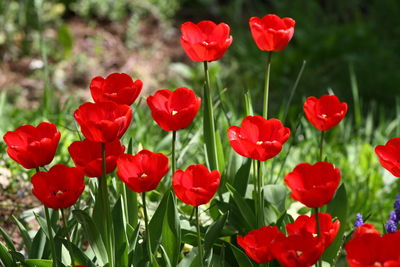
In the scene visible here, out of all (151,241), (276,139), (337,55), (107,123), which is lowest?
(337,55)

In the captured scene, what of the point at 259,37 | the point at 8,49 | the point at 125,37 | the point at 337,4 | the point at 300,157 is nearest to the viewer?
the point at 259,37

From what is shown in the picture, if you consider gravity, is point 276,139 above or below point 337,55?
above

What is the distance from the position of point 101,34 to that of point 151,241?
314 cm

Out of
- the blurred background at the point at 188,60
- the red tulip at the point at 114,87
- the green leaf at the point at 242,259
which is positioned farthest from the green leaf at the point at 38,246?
the blurred background at the point at 188,60

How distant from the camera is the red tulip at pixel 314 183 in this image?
1354 mm

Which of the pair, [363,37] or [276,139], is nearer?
[276,139]

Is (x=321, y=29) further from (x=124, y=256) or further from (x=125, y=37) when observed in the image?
(x=124, y=256)

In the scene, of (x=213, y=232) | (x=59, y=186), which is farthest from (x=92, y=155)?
(x=213, y=232)

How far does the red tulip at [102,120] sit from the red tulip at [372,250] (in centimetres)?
49

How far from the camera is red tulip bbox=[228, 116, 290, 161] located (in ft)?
5.03

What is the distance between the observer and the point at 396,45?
467 cm

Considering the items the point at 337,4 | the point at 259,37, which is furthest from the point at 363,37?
the point at 259,37

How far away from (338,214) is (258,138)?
0.39 meters

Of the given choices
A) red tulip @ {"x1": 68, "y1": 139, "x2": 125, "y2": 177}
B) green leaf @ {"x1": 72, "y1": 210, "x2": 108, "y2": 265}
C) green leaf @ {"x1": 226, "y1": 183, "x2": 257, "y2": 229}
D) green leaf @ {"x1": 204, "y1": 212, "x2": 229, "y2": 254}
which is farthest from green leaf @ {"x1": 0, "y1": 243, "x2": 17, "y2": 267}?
green leaf @ {"x1": 226, "y1": 183, "x2": 257, "y2": 229}
